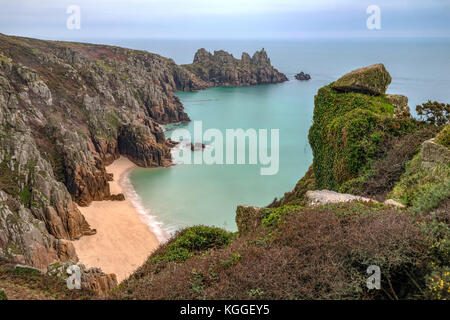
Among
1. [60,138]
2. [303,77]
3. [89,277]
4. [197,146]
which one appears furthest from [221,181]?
[303,77]

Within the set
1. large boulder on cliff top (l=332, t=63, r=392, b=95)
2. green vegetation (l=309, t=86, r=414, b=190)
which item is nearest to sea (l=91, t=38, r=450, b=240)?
green vegetation (l=309, t=86, r=414, b=190)

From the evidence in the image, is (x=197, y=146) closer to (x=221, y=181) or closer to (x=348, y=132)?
(x=221, y=181)

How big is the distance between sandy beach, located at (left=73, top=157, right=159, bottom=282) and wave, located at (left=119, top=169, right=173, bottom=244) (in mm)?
354

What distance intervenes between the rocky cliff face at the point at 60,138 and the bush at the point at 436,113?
20156mm

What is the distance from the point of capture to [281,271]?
18.1 ft

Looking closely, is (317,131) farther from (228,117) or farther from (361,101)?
(228,117)

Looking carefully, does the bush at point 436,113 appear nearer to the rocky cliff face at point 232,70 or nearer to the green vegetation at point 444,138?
the green vegetation at point 444,138

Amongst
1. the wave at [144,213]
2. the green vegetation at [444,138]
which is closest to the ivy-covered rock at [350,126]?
the green vegetation at [444,138]

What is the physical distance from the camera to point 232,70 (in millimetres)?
102875

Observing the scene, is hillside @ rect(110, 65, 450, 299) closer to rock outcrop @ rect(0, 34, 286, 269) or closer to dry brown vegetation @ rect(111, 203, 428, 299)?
dry brown vegetation @ rect(111, 203, 428, 299)

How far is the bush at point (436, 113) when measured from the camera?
1587cm

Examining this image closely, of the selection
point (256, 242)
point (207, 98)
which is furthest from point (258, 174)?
Result: point (207, 98)

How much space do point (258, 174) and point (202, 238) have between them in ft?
90.7
